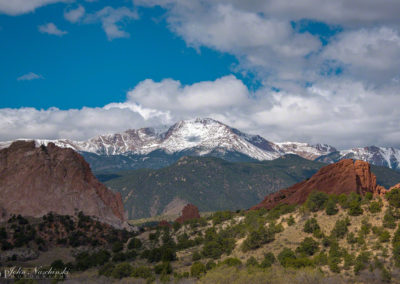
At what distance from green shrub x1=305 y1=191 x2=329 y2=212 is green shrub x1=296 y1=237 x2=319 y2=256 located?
15630 millimetres

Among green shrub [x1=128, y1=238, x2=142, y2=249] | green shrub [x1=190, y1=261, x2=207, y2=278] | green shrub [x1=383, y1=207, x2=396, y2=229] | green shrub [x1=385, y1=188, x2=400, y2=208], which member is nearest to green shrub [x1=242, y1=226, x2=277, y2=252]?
green shrub [x1=190, y1=261, x2=207, y2=278]

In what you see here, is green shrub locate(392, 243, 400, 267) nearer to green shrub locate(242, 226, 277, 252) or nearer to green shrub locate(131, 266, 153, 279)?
green shrub locate(242, 226, 277, 252)

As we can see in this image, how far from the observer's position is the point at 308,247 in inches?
2945

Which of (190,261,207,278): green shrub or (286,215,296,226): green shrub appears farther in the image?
(286,215,296,226): green shrub

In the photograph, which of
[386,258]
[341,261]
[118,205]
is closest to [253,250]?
[341,261]

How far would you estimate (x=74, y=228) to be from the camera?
416ft

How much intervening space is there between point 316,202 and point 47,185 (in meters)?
81.1

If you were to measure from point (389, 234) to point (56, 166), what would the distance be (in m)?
101

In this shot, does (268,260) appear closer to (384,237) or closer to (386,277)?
(384,237)

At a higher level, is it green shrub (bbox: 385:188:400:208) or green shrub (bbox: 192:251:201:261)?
green shrub (bbox: 385:188:400:208)

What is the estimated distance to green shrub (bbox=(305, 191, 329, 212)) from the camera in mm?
91250

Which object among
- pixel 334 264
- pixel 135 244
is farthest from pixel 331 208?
pixel 135 244

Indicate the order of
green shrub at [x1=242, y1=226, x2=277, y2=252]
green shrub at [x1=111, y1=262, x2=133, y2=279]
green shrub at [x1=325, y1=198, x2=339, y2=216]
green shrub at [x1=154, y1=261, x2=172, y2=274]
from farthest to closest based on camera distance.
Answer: green shrub at [x1=325, y1=198, x2=339, y2=216] < green shrub at [x1=242, y1=226, x2=277, y2=252] < green shrub at [x1=111, y1=262, x2=133, y2=279] < green shrub at [x1=154, y1=261, x2=172, y2=274]

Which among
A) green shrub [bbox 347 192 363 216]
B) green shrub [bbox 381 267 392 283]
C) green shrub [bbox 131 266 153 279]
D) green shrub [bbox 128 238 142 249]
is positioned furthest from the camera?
green shrub [bbox 128 238 142 249]
